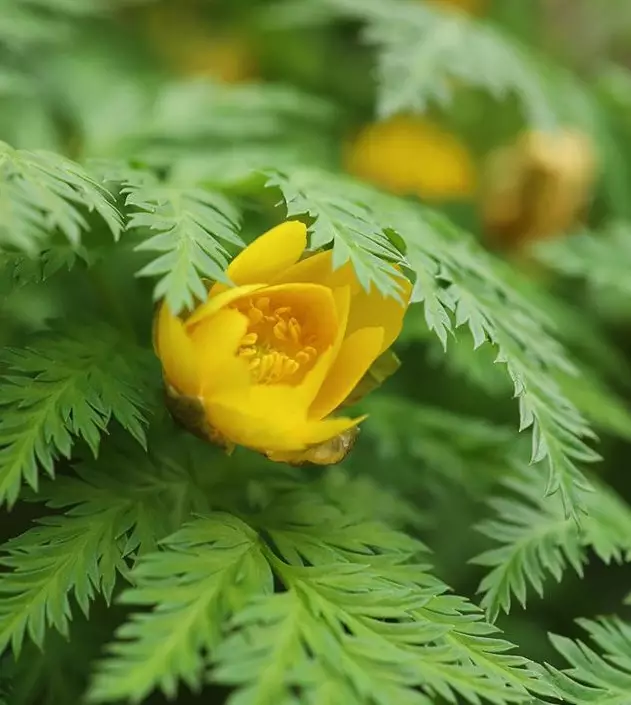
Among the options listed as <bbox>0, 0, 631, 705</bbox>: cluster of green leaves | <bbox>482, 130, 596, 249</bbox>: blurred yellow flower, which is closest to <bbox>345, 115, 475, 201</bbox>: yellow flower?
<bbox>482, 130, 596, 249</bbox>: blurred yellow flower

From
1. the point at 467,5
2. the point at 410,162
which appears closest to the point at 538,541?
the point at 410,162

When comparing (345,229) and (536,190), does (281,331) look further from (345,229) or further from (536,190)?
(536,190)

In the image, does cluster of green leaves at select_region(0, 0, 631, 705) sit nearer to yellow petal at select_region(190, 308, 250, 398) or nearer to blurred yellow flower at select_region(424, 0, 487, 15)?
yellow petal at select_region(190, 308, 250, 398)

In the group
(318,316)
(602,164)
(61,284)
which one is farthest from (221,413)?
(602,164)

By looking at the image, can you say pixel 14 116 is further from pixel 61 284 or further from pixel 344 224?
pixel 344 224

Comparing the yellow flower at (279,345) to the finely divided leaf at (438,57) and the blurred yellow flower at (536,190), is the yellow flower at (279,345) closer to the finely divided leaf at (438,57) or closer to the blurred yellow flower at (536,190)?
the finely divided leaf at (438,57)

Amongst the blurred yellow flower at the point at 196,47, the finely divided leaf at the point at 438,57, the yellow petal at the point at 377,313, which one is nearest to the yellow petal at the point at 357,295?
the yellow petal at the point at 377,313
